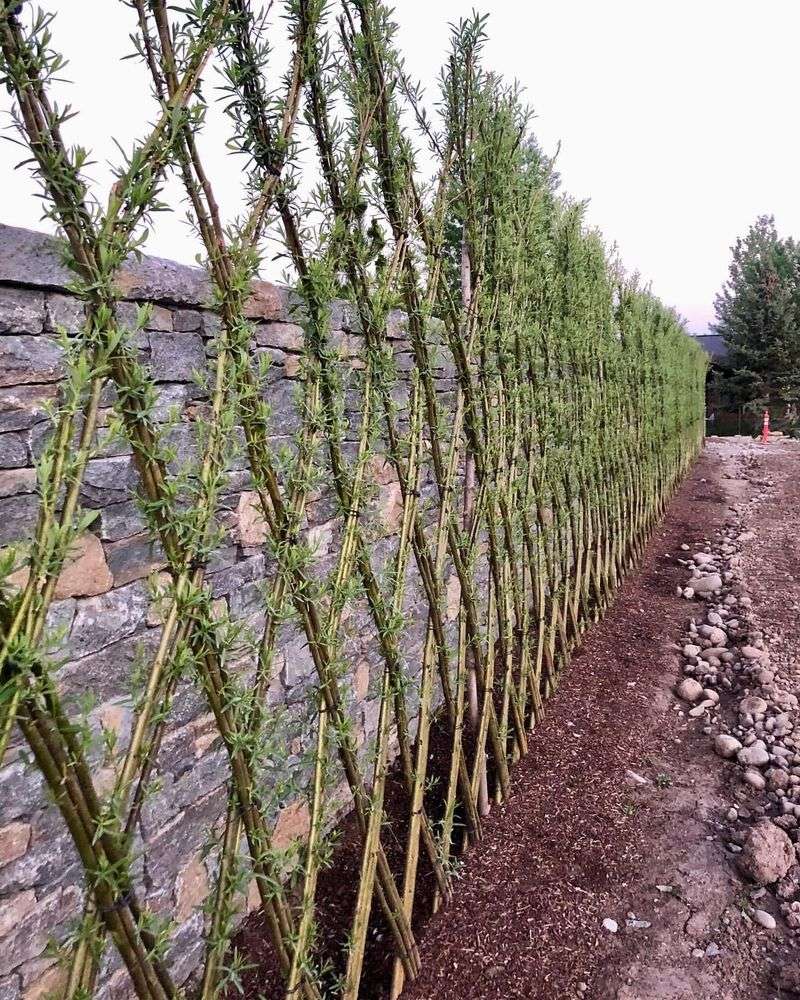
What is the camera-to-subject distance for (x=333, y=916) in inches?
82.2

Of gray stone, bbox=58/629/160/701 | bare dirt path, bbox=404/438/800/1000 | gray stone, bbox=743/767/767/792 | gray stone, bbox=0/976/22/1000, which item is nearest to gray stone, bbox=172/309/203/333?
gray stone, bbox=58/629/160/701

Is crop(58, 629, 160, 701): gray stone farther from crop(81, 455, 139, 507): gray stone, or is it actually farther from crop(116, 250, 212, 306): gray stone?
crop(116, 250, 212, 306): gray stone

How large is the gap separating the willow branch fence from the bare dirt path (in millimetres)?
163

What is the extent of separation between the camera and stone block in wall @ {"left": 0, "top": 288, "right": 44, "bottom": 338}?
4.18ft

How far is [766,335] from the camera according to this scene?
2081cm

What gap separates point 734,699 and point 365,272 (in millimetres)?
3059

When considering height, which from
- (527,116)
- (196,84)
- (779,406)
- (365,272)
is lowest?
(779,406)

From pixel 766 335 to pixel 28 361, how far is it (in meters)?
23.6

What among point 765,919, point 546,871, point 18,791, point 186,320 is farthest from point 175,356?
point 765,919

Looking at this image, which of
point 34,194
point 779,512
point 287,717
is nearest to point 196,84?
point 34,194

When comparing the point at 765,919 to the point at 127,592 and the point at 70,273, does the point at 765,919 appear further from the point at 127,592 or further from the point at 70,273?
the point at 70,273

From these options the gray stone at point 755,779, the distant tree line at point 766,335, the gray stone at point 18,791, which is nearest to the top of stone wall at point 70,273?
the gray stone at point 18,791

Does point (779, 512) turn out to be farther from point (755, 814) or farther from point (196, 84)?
point (196, 84)

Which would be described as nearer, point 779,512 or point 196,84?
point 196,84
